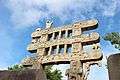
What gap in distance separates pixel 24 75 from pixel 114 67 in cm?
112

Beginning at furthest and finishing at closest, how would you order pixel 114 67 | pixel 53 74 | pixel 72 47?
1. pixel 53 74
2. pixel 72 47
3. pixel 114 67

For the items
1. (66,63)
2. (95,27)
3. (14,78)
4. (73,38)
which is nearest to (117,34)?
(95,27)

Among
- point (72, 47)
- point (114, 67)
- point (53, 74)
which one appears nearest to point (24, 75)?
point (114, 67)

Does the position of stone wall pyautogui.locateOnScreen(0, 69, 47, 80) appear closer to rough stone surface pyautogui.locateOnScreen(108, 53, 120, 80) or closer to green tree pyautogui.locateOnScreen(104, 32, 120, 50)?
rough stone surface pyautogui.locateOnScreen(108, 53, 120, 80)

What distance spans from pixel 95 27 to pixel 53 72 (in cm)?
549

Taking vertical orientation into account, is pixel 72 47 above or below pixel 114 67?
above

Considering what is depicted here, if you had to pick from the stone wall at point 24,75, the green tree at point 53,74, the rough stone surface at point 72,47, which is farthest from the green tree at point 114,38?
the stone wall at point 24,75

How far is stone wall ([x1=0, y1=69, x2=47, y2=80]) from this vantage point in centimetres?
267

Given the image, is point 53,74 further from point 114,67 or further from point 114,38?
point 114,67

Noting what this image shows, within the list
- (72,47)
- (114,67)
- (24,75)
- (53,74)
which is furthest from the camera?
(53,74)

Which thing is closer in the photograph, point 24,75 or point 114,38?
point 24,75

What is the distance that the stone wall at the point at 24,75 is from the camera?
2674mm

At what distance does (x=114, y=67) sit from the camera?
2.10m

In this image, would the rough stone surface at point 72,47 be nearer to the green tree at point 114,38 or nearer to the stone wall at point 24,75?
the green tree at point 114,38
